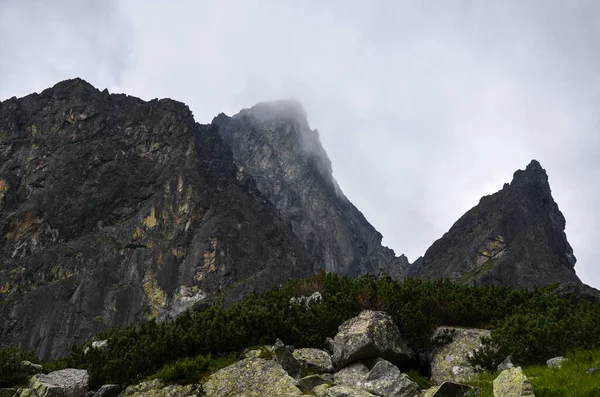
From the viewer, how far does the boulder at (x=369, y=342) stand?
15680 mm

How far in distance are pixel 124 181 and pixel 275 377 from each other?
484ft

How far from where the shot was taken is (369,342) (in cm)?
1554

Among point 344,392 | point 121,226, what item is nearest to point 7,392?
point 344,392

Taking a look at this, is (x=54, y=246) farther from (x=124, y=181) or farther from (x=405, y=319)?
(x=405, y=319)

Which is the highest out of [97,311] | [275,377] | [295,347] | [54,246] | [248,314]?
[54,246]

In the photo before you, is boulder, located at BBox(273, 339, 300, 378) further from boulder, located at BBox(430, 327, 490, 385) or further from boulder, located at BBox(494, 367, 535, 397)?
boulder, located at BBox(494, 367, 535, 397)

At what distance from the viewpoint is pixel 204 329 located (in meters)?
18.1

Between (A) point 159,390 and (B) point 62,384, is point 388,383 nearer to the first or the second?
(A) point 159,390

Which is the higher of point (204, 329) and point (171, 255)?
point (171, 255)

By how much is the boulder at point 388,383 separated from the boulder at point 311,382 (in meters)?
1.18

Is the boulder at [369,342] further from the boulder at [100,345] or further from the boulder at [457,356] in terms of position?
the boulder at [100,345]

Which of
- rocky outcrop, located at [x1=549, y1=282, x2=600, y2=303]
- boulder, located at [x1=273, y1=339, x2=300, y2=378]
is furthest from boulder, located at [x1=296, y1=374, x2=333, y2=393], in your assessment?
rocky outcrop, located at [x1=549, y1=282, x2=600, y2=303]

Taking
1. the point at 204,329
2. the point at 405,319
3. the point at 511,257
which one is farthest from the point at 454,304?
the point at 511,257

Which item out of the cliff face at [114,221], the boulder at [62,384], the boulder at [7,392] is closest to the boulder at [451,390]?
the boulder at [62,384]
